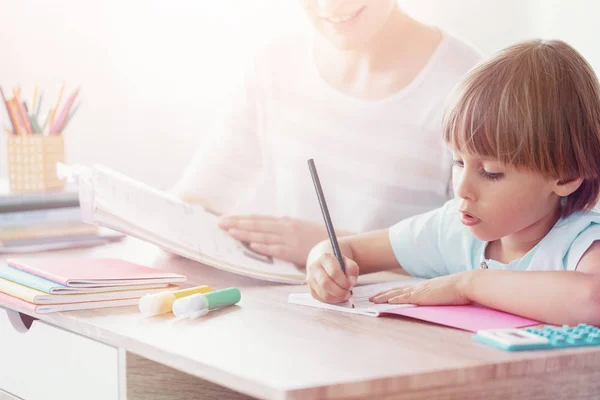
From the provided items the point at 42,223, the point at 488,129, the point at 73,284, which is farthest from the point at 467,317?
the point at 42,223

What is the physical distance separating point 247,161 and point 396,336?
0.94m

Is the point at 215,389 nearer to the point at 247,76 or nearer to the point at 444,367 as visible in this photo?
the point at 444,367

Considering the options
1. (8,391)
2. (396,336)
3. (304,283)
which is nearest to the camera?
(396,336)

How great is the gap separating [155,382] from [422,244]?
0.50 m

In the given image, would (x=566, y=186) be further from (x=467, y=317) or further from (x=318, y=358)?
(x=318, y=358)

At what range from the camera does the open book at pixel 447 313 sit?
0.88 m

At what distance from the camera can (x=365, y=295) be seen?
1.09m

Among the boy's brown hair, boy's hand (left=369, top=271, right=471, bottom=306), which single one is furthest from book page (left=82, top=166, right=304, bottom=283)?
the boy's brown hair

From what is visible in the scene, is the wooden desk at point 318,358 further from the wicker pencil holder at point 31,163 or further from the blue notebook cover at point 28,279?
the wicker pencil holder at point 31,163

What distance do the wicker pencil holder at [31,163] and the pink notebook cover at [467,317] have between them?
90 cm

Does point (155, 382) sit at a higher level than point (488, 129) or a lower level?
lower

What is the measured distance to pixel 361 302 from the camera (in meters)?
1.04

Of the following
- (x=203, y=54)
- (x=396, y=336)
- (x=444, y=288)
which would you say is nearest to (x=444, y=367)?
(x=396, y=336)

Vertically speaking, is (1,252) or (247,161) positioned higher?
(247,161)
